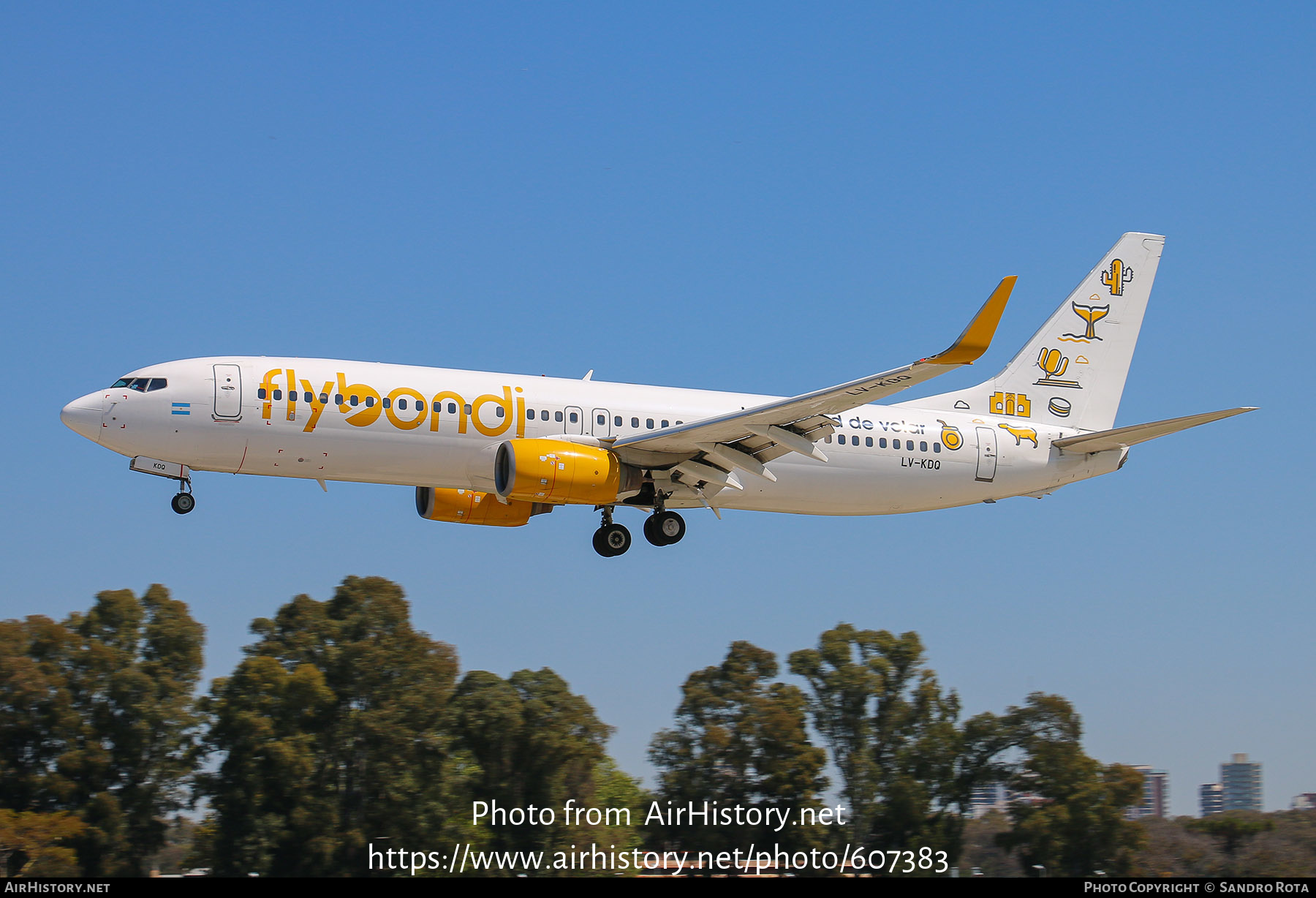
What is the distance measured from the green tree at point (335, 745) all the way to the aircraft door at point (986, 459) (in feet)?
73.1

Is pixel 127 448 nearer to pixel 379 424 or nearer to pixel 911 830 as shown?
pixel 379 424

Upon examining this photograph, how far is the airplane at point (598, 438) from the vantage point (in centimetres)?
2792

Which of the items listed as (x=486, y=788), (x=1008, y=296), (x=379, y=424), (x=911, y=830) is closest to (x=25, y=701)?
(x=486, y=788)

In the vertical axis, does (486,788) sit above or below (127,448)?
below

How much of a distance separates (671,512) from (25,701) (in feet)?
86.9

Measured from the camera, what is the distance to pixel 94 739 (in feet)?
147

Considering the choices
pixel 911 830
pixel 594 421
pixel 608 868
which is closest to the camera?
pixel 594 421

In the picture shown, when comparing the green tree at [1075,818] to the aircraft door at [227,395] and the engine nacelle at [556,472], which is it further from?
the aircraft door at [227,395]

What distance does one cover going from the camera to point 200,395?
2802 centimetres

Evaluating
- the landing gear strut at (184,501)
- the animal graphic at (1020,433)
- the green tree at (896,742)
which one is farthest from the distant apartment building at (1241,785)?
the landing gear strut at (184,501)

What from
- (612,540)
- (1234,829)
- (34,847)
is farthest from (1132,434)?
(34,847)

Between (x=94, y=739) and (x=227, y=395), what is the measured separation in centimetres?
2265

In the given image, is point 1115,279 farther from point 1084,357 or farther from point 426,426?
point 426,426

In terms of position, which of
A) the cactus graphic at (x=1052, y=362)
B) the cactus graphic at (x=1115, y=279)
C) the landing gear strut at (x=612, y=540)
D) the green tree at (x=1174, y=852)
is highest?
the cactus graphic at (x=1115, y=279)
